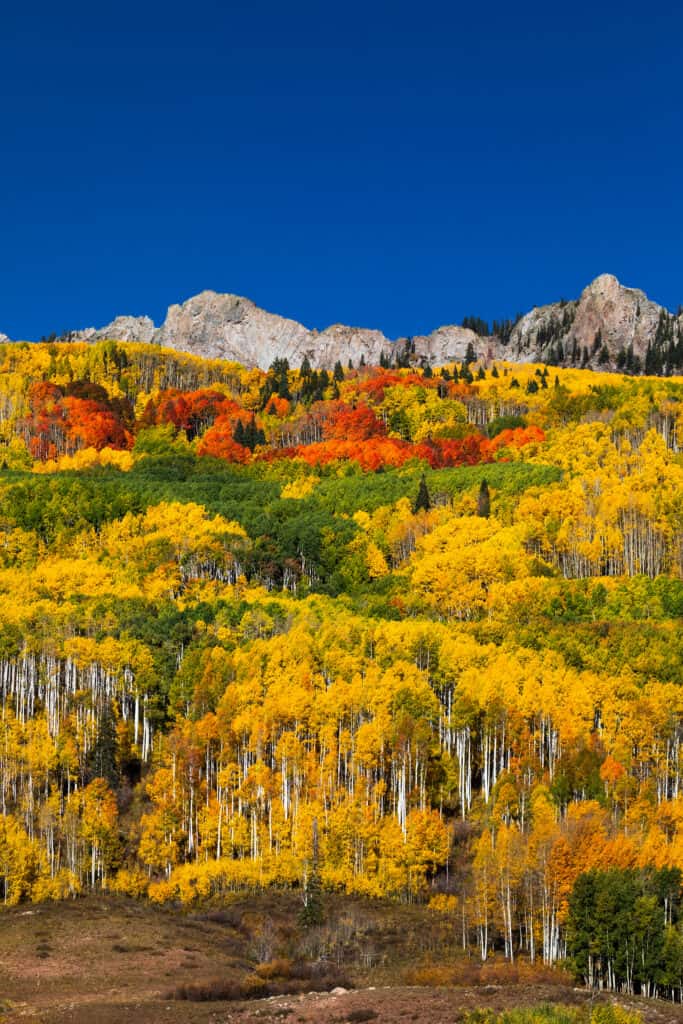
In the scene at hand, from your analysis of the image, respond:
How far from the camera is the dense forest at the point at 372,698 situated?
206 ft

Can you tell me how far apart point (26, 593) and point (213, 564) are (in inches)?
920

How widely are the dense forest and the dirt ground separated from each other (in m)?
4.43

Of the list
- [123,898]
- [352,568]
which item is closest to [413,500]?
[352,568]

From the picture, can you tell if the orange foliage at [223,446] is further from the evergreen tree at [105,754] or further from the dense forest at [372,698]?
the evergreen tree at [105,754]

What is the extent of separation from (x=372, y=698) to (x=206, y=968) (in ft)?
96.4

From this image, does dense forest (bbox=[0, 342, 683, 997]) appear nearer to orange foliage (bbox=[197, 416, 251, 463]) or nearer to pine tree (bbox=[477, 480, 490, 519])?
pine tree (bbox=[477, 480, 490, 519])

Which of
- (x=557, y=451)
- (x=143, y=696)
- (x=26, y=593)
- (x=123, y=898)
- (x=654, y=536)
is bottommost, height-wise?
(x=123, y=898)

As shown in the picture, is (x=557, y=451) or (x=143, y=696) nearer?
(x=143, y=696)

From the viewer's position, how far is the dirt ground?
4350cm

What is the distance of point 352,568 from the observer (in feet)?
413

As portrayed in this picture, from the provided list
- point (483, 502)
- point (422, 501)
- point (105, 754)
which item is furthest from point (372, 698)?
point (422, 501)

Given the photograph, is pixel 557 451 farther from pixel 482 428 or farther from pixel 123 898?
pixel 123 898

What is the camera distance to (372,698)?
8188 centimetres

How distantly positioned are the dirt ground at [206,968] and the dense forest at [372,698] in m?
4.43
